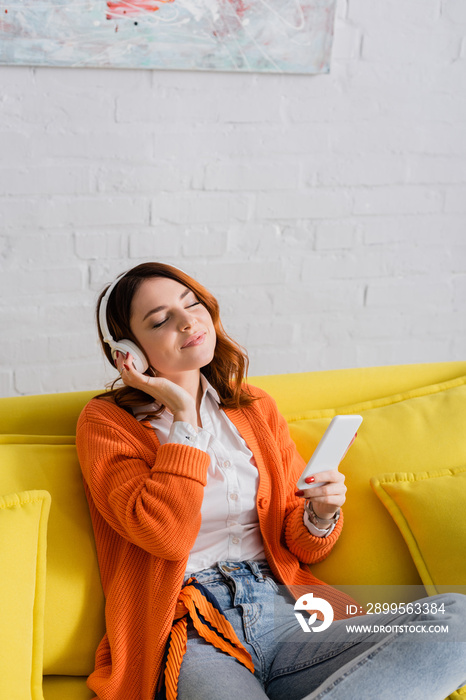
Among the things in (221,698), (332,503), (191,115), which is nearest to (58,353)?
(191,115)

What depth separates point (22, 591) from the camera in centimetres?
134

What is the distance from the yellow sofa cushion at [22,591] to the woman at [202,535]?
4.6 inches

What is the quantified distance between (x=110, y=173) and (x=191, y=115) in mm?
303

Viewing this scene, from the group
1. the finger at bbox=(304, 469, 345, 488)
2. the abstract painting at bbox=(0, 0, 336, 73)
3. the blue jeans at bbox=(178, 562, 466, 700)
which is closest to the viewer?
the blue jeans at bbox=(178, 562, 466, 700)

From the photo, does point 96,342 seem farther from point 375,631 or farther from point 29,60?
point 375,631

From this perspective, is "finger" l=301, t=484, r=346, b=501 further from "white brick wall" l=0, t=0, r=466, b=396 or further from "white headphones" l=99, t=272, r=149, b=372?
"white brick wall" l=0, t=0, r=466, b=396

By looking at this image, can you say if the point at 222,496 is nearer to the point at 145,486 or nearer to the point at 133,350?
the point at 145,486

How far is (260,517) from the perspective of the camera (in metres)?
1.54

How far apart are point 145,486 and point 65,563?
0.25 meters

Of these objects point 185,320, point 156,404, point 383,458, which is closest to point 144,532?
point 156,404

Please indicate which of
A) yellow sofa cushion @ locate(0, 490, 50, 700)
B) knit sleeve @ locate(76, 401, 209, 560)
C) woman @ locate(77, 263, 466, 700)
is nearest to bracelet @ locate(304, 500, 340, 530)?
woman @ locate(77, 263, 466, 700)

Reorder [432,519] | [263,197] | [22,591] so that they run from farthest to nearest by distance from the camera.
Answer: [263,197] < [432,519] < [22,591]

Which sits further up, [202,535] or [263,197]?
[263,197]

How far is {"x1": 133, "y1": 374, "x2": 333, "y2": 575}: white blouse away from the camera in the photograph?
4.88 ft
